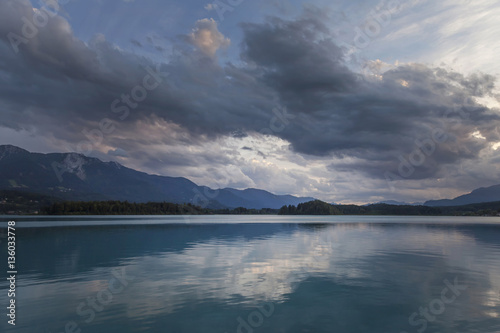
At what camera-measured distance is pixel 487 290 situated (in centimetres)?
2941

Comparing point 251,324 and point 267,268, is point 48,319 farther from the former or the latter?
point 267,268

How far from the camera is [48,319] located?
21.0 m

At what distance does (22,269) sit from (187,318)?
101ft

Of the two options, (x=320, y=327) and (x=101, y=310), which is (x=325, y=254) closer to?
(x=320, y=327)

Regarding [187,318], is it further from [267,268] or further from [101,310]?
[267,268]

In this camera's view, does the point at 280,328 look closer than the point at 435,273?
Yes

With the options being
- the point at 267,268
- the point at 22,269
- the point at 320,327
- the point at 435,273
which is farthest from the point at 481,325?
the point at 22,269

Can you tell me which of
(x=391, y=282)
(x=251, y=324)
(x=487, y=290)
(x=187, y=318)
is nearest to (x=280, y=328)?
(x=251, y=324)

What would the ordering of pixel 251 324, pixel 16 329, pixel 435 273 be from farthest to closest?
pixel 435 273
pixel 251 324
pixel 16 329

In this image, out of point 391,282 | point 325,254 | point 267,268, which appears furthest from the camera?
point 325,254

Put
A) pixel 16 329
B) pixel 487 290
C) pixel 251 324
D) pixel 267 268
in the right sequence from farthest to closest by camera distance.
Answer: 1. pixel 267 268
2. pixel 487 290
3. pixel 251 324
4. pixel 16 329

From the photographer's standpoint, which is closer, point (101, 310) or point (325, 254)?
point (101, 310)

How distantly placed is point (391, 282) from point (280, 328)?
18453 mm

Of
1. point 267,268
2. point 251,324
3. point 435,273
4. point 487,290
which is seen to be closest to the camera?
point 251,324
